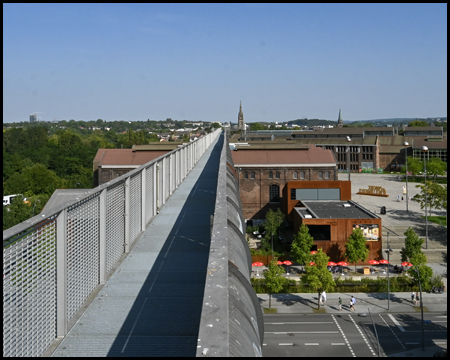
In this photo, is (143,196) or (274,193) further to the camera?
(274,193)

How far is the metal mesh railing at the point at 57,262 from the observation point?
327 centimetres

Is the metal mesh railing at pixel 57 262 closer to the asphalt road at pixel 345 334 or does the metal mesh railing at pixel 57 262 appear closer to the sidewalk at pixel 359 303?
the asphalt road at pixel 345 334

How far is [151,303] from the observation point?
4.72 meters

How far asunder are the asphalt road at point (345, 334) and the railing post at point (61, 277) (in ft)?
78.7

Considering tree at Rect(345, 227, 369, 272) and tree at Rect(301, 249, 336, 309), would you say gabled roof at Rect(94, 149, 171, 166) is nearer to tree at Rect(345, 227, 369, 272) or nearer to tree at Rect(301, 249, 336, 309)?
tree at Rect(345, 227, 369, 272)

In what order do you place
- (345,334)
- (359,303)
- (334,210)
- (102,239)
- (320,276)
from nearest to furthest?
(102,239), (345,334), (320,276), (359,303), (334,210)

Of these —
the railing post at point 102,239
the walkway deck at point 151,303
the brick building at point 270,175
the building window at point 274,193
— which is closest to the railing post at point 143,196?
the walkway deck at point 151,303

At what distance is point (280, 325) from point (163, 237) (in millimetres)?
25332

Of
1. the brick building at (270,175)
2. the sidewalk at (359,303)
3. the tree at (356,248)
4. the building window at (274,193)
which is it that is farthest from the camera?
the building window at (274,193)

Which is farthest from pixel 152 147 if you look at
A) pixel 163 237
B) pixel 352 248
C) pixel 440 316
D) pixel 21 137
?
pixel 21 137

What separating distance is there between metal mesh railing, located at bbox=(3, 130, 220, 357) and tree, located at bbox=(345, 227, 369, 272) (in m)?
34.7

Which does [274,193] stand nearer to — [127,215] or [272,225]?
[272,225]

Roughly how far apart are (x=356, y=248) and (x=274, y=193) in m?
23.0

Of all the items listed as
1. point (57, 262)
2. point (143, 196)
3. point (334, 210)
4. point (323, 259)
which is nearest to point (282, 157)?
point (334, 210)
